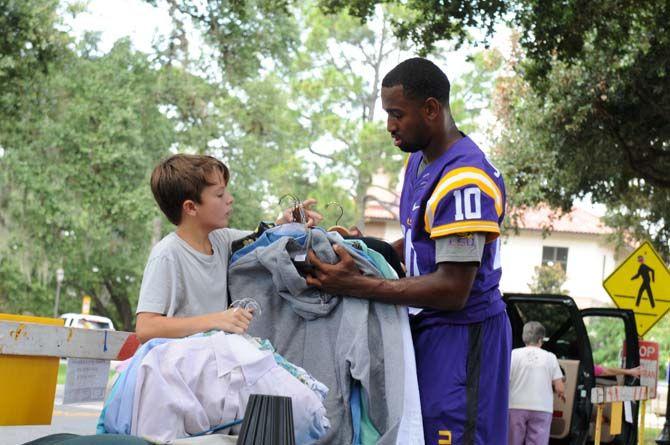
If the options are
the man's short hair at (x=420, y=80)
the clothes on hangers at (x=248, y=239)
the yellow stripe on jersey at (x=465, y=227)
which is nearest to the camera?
the yellow stripe on jersey at (x=465, y=227)

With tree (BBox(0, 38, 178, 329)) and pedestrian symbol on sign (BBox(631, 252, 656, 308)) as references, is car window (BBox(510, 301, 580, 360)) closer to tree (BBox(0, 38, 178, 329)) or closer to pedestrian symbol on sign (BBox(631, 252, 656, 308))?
pedestrian symbol on sign (BBox(631, 252, 656, 308))

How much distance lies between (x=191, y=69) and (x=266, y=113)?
4.89 meters

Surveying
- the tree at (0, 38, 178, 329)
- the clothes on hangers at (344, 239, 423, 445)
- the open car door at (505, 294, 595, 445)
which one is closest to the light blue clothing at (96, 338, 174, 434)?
the clothes on hangers at (344, 239, 423, 445)

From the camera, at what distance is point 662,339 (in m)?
53.9

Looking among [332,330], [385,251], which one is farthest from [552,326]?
[332,330]

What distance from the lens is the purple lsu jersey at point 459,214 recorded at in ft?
11.6

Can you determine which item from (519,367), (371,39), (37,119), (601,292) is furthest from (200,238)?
(601,292)

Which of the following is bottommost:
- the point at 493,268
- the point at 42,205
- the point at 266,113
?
the point at 493,268

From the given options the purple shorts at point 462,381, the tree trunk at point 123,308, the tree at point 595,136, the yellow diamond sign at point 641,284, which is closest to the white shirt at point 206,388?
the purple shorts at point 462,381

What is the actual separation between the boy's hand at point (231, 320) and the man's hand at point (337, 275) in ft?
0.96

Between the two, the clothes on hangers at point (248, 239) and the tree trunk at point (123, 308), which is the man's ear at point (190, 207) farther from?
the tree trunk at point (123, 308)

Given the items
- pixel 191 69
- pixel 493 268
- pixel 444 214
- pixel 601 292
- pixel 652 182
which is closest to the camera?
pixel 444 214

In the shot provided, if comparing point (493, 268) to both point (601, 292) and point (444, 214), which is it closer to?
point (444, 214)

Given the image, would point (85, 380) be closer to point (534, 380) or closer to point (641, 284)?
point (534, 380)
